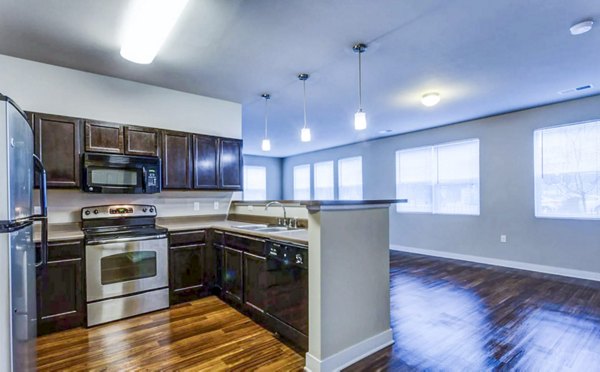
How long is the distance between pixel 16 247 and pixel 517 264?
6.13 m

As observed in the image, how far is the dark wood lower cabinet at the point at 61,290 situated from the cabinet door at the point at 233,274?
1.35 meters

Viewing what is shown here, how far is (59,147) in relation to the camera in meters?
3.02

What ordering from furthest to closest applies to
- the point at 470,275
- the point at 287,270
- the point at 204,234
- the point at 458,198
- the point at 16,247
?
the point at 458,198, the point at 470,275, the point at 204,234, the point at 287,270, the point at 16,247

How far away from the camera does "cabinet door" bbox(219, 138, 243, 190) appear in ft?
13.5

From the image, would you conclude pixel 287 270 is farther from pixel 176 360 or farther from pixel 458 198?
pixel 458 198

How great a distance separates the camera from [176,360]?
7.43 feet

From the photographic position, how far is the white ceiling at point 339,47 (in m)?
2.24

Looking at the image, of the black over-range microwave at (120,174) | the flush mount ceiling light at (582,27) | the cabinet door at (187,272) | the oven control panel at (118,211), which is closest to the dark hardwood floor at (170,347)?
the cabinet door at (187,272)

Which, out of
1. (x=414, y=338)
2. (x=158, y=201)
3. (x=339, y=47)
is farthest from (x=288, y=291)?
(x=158, y=201)

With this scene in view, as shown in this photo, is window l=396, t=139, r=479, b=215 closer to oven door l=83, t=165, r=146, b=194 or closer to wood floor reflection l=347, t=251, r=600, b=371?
wood floor reflection l=347, t=251, r=600, b=371

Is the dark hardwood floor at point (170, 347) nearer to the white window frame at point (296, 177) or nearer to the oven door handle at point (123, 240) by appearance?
the oven door handle at point (123, 240)

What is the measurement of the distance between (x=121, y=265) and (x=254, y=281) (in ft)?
4.59

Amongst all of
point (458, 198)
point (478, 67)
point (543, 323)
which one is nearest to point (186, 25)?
point (478, 67)

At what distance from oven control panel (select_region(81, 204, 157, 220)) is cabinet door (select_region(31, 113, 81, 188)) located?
329 mm
